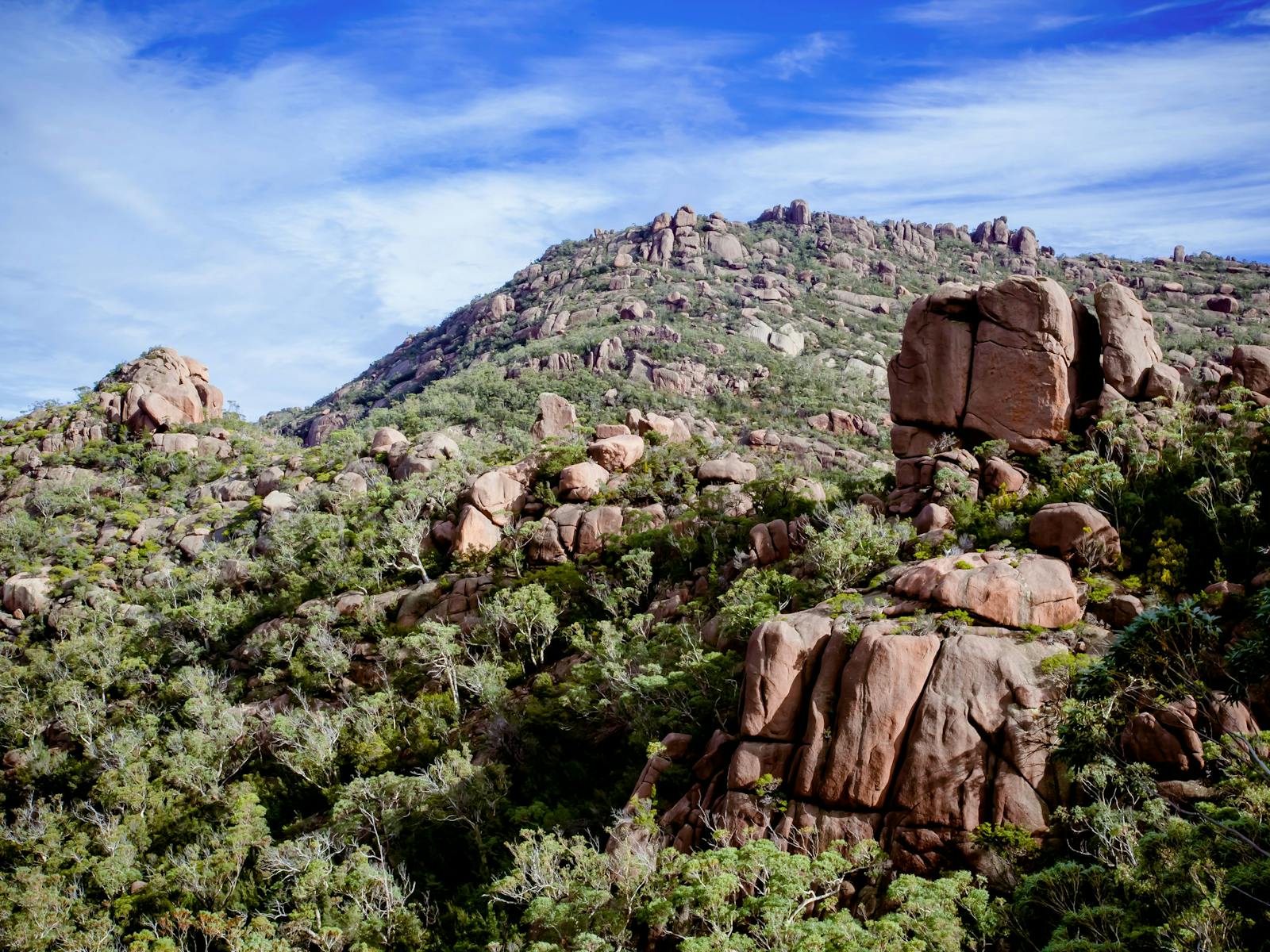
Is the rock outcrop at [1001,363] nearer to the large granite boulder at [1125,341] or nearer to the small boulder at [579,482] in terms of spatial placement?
the large granite boulder at [1125,341]

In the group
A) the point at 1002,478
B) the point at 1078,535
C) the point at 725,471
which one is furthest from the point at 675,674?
the point at 725,471

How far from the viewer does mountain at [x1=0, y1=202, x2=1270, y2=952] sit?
17.0 metres

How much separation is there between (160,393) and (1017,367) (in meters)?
75.5

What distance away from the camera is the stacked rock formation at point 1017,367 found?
32438 millimetres

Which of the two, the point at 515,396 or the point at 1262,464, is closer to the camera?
the point at 1262,464

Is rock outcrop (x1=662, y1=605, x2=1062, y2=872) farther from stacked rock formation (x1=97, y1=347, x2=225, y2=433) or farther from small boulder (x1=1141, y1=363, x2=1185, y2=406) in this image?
stacked rock formation (x1=97, y1=347, x2=225, y2=433)

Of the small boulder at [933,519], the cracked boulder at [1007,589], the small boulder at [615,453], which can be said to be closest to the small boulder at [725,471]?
the small boulder at [615,453]

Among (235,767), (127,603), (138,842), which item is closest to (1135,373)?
(235,767)

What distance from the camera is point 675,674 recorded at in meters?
26.7

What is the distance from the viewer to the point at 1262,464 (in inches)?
1030

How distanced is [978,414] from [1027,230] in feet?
480

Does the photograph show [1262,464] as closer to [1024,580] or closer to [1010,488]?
[1010,488]

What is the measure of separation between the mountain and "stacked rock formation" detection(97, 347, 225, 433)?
3053mm

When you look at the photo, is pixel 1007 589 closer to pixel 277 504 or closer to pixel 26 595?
pixel 277 504
